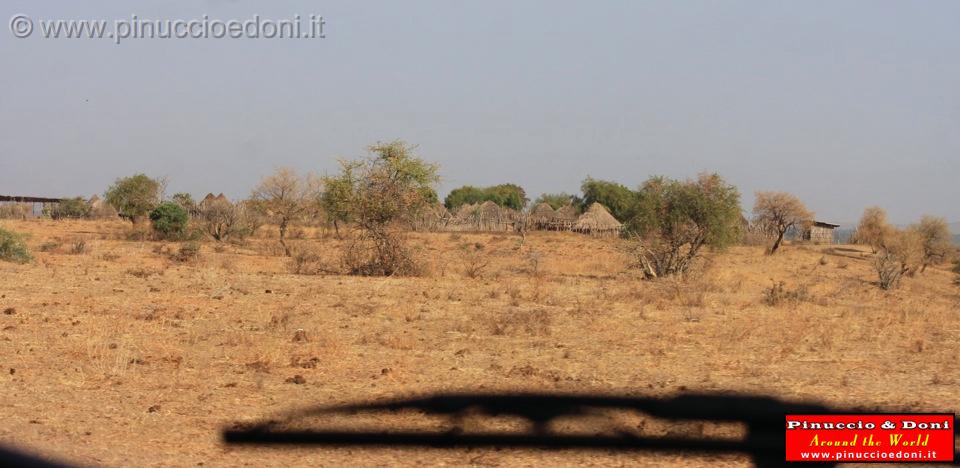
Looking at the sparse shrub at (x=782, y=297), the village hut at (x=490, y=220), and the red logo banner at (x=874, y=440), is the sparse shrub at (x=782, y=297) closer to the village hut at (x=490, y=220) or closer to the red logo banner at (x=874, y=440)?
the red logo banner at (x=874, y=440)

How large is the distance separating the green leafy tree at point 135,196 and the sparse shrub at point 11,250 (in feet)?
71.6

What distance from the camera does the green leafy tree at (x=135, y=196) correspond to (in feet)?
145

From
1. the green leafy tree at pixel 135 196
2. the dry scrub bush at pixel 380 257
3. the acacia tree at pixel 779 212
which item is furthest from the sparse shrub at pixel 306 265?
the acacia tree at pixel 779 212

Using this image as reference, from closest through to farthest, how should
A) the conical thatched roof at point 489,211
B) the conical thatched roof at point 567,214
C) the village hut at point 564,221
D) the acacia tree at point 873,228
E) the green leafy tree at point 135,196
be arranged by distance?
the green leafy tree at point 135,196
the acacia tree at point 873,228
the village hut at point 564,221
the conical thatched roof at point 567,214
the conical thatched roof at point 489,211

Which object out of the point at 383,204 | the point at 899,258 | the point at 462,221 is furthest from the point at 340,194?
the point at 462,221

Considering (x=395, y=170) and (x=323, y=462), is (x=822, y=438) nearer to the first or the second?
(x=323, y=462)

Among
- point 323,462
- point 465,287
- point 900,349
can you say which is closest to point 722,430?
point 323,462

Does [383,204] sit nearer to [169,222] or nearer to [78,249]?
[78,249]

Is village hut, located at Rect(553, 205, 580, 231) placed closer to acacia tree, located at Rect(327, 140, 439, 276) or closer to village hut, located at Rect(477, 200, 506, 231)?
village hut, located at Rect(477, 200, 506, 231)

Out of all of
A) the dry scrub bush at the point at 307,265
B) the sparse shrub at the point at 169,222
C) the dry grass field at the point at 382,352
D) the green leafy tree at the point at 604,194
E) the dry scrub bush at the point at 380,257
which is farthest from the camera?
the green leafy tree at the point at 604,194

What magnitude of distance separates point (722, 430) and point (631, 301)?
9.00 meters

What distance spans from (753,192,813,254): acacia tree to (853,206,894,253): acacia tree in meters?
4.76

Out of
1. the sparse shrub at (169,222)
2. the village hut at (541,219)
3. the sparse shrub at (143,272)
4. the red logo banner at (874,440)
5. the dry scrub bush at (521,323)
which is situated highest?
the village hut at (541,219)

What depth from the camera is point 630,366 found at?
9.59 m
